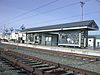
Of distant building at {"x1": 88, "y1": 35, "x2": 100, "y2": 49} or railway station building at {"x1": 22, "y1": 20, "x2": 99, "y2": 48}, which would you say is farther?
distant building at {"x1": 88, "y1": 35, "x2": 100, "y2": 49}

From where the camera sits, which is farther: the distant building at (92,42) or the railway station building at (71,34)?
the distant building at (92,42)

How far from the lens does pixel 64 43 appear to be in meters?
31.2

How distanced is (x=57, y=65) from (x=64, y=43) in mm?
22504

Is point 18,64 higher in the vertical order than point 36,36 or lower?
lower

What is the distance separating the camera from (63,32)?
3219 cm

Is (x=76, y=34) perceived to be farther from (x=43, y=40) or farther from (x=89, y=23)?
(x=43, y=40)

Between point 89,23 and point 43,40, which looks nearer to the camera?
point 89,23

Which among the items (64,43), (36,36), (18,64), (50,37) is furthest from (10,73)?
(36,36)

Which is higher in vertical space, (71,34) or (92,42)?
(71,34)

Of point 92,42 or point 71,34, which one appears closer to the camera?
point 71,34

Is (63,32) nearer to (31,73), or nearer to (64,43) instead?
(64,43)

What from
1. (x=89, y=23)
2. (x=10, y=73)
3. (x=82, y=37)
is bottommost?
(x=10, y=73)

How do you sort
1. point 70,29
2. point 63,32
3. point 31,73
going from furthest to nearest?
point 63,32 → point 70,29 → point 31,73

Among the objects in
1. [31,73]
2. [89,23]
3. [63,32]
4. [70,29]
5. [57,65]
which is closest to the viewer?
[31,73]
